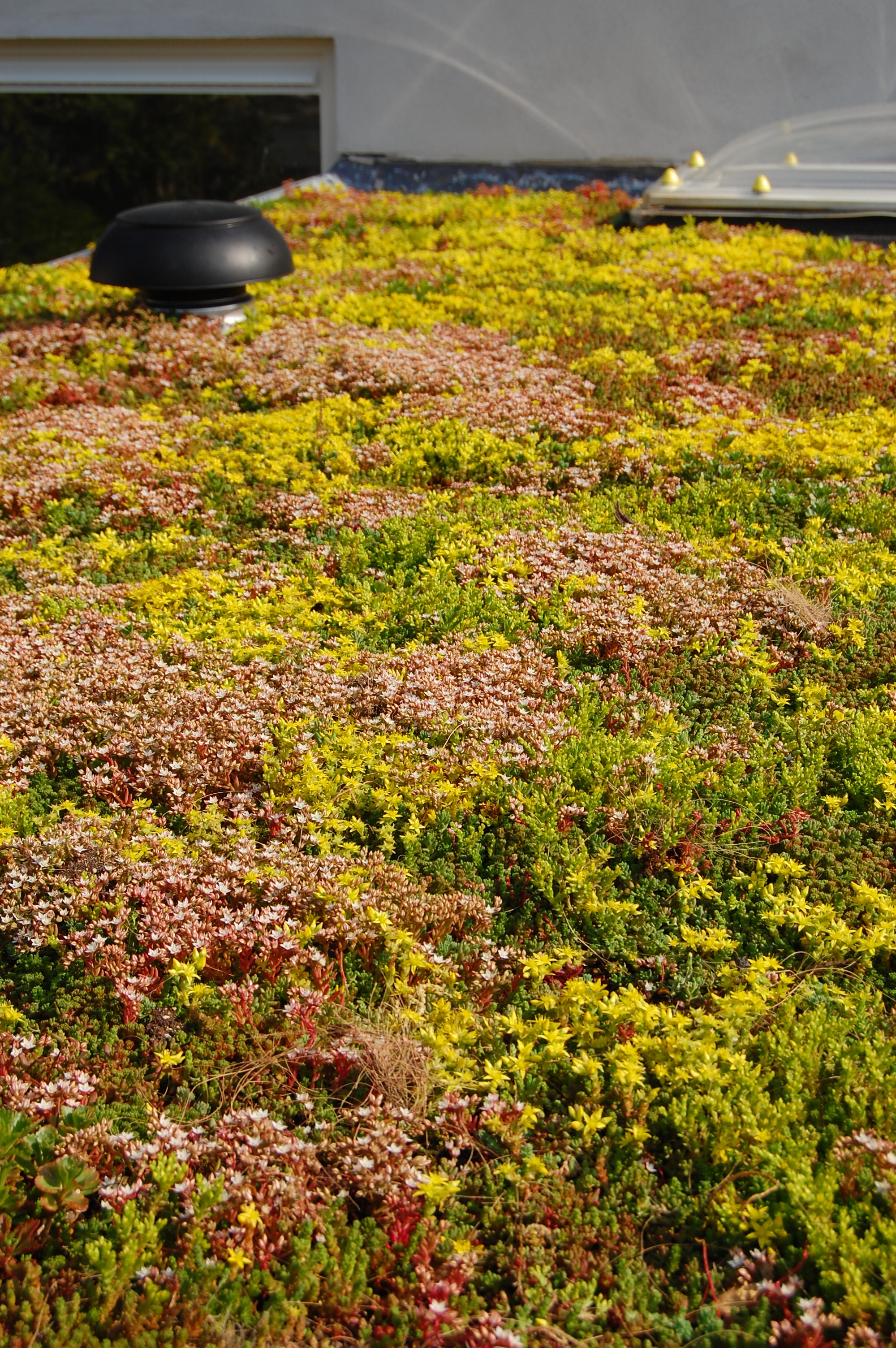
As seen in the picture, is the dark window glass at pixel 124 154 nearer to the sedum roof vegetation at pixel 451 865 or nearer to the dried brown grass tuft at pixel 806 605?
the sedum roof vegetation at pixel 451 865

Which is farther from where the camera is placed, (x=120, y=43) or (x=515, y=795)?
(x=120, y=43)

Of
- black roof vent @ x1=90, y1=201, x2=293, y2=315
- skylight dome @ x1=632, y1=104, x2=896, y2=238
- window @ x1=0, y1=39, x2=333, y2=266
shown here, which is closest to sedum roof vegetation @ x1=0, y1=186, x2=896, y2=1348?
black roof vent @ x1=90, y1=201, x2=293, y2=315

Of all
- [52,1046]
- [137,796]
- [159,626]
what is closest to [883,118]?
[159,626]

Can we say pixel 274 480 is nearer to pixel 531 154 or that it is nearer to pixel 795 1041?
pixel 795 1041

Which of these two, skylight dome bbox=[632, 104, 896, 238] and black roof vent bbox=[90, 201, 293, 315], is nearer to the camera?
black roof vent bbox=[90, 201, 293, 315]

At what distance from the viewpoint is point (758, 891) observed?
11.9 feet

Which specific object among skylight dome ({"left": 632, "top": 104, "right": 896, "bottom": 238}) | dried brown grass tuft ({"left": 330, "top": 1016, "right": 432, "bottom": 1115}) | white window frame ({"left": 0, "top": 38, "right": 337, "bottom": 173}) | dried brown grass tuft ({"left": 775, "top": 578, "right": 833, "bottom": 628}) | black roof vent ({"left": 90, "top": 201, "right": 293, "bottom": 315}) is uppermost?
white window frame ({"left": 0, "top": 38, "right": 337, "bottom": 173})

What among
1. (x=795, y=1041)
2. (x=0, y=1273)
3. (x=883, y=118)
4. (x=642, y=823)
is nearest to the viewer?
(x=0, y=1273)

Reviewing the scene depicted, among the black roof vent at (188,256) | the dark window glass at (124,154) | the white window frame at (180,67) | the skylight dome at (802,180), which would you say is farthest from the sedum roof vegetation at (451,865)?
the dark window glass at (124,154)

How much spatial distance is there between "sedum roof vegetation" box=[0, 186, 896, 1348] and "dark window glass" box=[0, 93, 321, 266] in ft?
38.1

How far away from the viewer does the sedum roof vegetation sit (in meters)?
2.54

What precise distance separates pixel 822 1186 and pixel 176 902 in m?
2.05

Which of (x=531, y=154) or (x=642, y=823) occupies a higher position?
(x=531, y=154)

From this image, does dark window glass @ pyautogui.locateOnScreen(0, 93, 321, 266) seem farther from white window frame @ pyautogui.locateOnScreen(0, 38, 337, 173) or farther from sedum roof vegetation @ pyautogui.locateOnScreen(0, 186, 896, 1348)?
sedum roof vegetation @ pyautogui.locateOnScreen(0, 186, 896, 1348)
